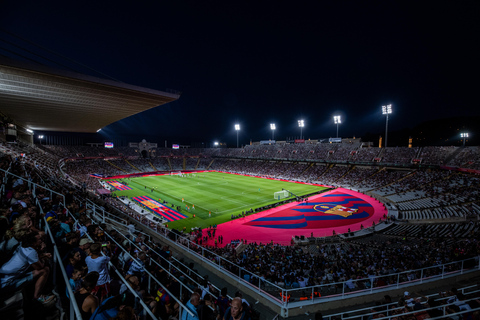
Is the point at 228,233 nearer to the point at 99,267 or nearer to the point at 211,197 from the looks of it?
the point at 211,197

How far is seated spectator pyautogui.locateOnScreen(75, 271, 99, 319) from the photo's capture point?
9.48 feet

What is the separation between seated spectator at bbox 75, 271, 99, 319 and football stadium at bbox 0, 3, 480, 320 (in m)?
0.02

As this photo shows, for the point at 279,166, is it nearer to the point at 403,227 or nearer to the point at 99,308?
the point at 403,227

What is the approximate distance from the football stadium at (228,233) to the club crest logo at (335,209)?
15.0 inches

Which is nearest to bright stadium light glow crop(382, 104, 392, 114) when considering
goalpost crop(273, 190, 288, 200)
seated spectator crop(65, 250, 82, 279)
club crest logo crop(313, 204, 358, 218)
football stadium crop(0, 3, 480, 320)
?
football stadium crop(0, 3, 480, 320)

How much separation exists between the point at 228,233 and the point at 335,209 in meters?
15.8

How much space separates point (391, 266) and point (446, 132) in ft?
325

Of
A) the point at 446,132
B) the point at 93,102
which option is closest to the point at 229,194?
the point at 93,102

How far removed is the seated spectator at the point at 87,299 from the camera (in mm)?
2891

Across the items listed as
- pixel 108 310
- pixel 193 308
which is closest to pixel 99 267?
pixel 108 310

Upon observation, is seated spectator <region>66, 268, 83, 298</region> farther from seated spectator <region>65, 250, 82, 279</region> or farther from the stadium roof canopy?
the stadium roof canopy

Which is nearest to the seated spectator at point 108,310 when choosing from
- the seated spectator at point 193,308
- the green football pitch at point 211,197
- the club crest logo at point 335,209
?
the seated spectator at point 193,308

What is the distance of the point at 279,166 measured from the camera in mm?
64062

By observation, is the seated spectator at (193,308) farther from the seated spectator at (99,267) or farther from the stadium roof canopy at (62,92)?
the stadium roof canopy at (62,92)
